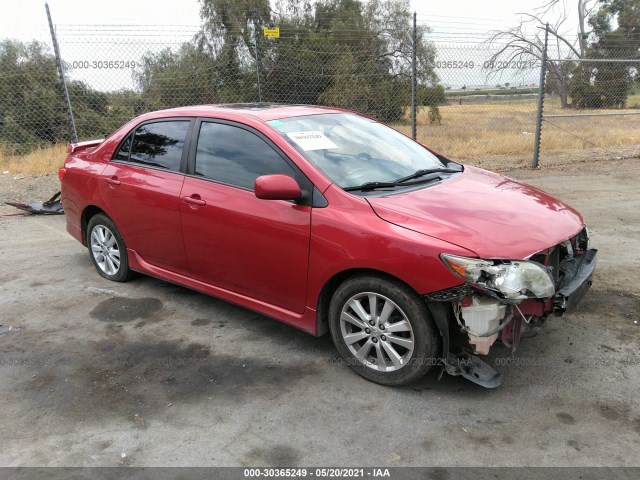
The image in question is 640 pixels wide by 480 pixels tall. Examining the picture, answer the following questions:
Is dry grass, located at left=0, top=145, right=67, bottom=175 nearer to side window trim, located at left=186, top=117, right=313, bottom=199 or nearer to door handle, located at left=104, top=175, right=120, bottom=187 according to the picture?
door handle, located at left=104, top=175, right=120, bottom=187

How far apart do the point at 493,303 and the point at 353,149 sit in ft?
5.24

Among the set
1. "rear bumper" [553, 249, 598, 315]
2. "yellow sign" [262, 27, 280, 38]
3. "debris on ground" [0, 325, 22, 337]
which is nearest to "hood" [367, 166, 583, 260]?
"rear bumper" [553, 249, 598, 315]

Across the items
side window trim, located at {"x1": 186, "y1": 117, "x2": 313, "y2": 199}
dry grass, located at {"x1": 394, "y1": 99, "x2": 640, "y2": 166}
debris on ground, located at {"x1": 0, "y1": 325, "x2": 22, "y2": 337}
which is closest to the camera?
side window trim, located at {"x1": 186, "y1": 117, "x2": 313, "y2": 199}

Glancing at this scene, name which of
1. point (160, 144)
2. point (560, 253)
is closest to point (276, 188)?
point (160, 144)

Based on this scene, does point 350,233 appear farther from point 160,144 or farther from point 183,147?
point 160,144

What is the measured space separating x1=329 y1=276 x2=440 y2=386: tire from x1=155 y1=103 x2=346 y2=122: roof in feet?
4.99

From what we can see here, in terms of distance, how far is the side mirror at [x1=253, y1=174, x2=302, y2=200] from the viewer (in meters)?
3.26

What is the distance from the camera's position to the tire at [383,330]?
3.00m

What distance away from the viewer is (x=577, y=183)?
Answer: 8.91m

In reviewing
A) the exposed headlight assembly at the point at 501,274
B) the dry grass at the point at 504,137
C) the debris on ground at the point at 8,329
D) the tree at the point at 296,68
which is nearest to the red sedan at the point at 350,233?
the exposed headlight assembly at the point at 501,274

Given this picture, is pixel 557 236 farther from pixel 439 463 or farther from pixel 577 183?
pixel 577 183

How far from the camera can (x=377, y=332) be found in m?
3.18

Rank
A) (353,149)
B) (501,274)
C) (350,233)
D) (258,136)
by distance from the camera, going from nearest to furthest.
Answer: (501,274)
(350,233)
(258,136)
(353,149)

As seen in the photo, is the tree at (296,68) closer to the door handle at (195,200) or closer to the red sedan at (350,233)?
the red sedan at (350,233)
